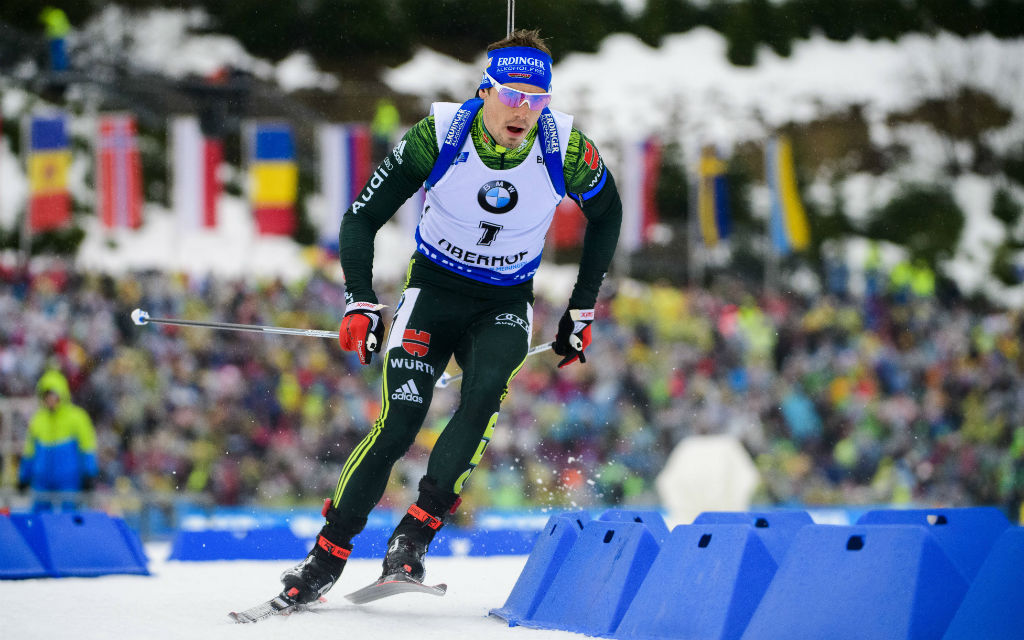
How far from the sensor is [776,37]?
29.8m

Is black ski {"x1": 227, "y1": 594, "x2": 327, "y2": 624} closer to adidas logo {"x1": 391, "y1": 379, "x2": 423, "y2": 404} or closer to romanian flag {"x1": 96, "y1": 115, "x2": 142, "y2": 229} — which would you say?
adidas logo {"x1": 391, "y1": 379, "x2": 423, "y2": 404}

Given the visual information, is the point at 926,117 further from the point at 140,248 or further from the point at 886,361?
the point at 140,248

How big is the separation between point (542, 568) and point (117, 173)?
1625 cm

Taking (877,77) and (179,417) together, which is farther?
(877,77)

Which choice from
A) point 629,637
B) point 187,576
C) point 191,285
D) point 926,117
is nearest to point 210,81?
point 191,285

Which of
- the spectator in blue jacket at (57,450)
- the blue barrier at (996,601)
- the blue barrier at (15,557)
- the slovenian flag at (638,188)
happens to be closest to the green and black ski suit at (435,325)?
the blue barrier at (996,601)

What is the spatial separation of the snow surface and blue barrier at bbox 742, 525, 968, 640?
3.20 feet

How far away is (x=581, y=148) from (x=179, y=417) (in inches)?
490

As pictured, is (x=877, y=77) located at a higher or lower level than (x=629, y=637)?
higher

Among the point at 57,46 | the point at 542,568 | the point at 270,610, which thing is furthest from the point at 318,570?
the point at 57,46

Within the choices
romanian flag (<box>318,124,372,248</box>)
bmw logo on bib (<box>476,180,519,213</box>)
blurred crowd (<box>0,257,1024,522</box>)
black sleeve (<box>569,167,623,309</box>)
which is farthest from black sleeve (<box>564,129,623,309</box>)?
romanian flag (<box>318,124,372,248</box>)

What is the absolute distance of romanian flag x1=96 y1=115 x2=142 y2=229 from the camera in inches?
762

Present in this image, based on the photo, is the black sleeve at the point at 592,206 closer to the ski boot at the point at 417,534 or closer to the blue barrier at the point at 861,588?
the ski boot at the point at 417,534

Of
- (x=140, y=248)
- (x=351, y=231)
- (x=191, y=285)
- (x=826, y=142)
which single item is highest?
(x=826, y=142)
